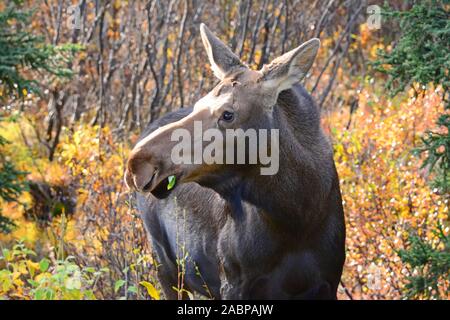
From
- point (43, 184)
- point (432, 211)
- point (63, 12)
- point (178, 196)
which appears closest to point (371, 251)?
point (432, 211)

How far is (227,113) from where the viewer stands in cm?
582

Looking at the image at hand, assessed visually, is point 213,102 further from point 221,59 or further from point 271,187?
point 271,187

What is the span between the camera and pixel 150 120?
11.9 meters

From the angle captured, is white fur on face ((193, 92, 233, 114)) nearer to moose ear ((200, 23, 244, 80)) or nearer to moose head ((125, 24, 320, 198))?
moose head ((125, 24, 320, 198))

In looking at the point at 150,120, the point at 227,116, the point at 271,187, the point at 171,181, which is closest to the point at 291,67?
the point at 227,116

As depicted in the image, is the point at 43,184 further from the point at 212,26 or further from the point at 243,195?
the point at 243,195

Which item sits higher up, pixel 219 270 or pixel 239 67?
pixel 239 67

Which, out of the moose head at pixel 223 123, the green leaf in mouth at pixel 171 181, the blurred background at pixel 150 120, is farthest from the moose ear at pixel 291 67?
the blurred background at pixel 150 120

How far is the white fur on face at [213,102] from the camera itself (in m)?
5.82

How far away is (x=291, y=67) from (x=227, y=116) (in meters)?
0.50

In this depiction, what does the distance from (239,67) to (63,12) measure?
7479mm

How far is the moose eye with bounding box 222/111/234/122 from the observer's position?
5.81 meters

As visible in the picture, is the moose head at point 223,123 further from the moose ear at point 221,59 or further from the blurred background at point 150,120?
the blurred background at point 150,120
